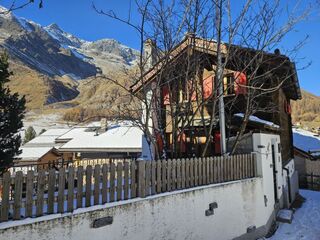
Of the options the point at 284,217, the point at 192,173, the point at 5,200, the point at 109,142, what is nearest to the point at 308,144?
the point at 109,142

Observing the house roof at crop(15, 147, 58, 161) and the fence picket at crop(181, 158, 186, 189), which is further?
the house roof at crop(15, 147, 58, 161)

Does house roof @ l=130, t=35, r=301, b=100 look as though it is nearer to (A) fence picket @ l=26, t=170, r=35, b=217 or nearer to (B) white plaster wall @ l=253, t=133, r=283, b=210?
(B) white plaster wall @ l=253, t=133, r=283, b=210

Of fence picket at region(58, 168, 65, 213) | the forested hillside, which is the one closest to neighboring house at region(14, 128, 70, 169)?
fence picket at region(58, 168, 65, 213)

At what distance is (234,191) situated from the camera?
8.90 meters

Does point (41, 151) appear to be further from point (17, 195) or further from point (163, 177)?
point (17, 195)

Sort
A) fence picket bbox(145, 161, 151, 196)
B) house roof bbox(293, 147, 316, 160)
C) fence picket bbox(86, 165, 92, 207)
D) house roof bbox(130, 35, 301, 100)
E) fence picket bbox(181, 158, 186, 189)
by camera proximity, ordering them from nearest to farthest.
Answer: fence picket bbox(86, 165, 92, 207) → fence picket bbox(145, 161, 151, 196) → fence picket bbox(181, 158, 186, 189) → house roof bbox(130, 35, 301, 100) → house roof bbox(293, 147, 316, 160)

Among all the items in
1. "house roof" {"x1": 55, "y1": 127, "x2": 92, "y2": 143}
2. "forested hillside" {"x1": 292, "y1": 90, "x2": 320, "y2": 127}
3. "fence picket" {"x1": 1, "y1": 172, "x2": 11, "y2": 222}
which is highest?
"forested hillside" {"x1": 292, "y1": 90, "x2": 320, "y2": 127}

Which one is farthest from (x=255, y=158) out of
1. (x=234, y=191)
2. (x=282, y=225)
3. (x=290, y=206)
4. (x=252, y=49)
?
(x=290, y=206)

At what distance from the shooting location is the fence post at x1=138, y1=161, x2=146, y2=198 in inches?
264

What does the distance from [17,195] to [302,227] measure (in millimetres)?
9179

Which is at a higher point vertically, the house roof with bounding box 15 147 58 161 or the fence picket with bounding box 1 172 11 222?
the house roof with bounding box 15 147 58 161

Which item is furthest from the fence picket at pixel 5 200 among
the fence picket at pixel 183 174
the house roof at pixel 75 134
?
the house roof at pixel 75 134

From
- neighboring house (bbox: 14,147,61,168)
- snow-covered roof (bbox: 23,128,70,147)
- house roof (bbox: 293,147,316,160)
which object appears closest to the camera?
house roof (bbox: 293,147,316,160)

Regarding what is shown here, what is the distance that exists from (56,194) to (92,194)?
2.43ft
